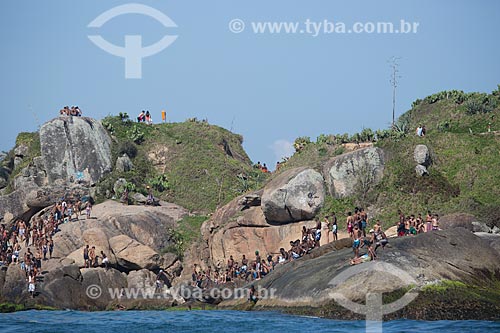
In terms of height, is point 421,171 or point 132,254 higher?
point 421,171

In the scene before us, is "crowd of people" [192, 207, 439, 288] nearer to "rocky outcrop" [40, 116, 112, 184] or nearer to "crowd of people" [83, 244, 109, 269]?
"crowd of people" [83, 244, 109, 269]

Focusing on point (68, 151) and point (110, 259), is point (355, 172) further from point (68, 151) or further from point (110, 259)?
point (68, 151)

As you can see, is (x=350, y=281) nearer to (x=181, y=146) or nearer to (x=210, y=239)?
(x=210, y=239)

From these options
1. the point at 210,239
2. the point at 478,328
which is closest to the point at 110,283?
the point at 210,239

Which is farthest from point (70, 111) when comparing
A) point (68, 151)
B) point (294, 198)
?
point (294, 198)

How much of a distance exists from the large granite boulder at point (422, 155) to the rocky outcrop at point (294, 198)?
5540 millimetres

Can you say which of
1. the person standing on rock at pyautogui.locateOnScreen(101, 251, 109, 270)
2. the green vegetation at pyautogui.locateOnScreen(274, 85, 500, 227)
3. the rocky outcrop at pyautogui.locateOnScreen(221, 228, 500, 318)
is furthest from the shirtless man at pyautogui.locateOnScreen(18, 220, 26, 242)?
the rocky outcrop at pyautogui.locateOnScreen(221, 228, 500, 318)

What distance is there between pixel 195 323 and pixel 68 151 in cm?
3029

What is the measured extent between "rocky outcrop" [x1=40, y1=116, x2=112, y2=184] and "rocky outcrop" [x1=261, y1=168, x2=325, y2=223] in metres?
16.8

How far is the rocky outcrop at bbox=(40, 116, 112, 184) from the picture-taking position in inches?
2347

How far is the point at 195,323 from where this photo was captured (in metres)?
32.2

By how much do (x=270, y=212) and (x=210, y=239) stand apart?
511cm

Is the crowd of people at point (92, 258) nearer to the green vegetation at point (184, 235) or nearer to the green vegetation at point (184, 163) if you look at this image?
the green vegetation at point (184, 235)

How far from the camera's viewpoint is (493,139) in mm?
49156
